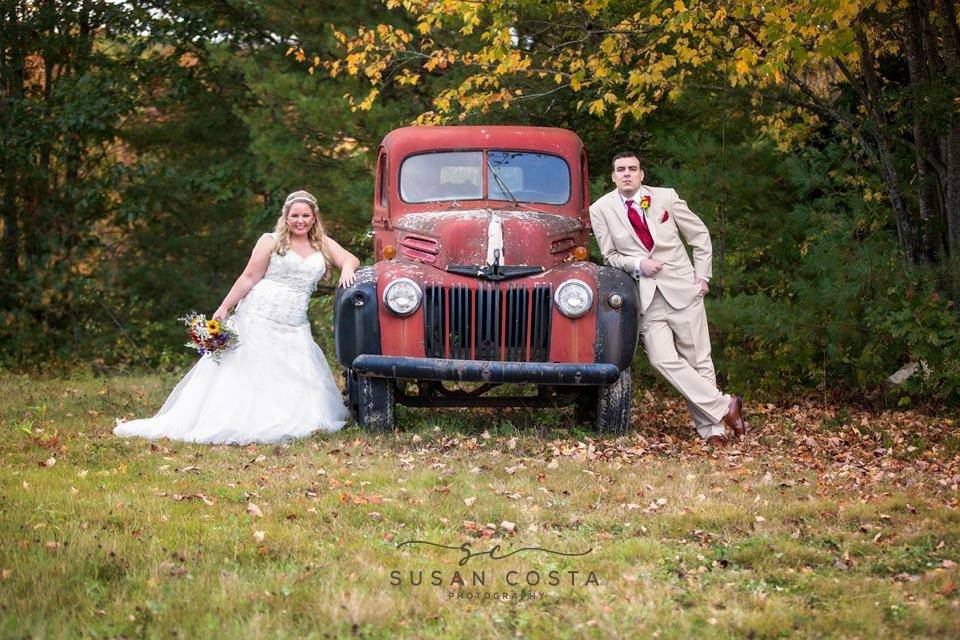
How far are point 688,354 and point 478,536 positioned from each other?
3214mm

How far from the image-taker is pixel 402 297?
7523mm

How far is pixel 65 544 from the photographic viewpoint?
4820 mm

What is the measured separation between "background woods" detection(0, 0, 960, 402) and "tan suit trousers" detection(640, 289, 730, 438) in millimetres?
1875

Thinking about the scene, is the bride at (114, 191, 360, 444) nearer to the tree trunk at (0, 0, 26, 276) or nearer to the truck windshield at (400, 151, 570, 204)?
the truck windshield at (400, 151, 570, 204)

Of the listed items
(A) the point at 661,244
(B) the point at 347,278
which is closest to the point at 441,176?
(B) the point at 347,278

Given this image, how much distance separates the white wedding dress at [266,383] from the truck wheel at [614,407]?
5.83 ft

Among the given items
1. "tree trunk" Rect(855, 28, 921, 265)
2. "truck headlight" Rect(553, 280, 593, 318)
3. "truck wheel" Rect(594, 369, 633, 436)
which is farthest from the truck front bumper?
"tree trunk" Rect(855, 28, 921, 265)

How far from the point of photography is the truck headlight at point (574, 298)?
7.53 meters

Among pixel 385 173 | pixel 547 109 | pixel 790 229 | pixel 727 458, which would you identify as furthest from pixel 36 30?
pixel 727 458

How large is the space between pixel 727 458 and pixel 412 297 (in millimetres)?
2185

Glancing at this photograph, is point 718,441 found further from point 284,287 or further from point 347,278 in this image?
point 284,287

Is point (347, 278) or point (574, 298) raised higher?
point (347, 278)

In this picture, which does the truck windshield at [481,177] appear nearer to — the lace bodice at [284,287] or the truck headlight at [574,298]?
the lace bodice at [284,287]

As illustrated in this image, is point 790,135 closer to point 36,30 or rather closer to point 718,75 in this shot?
point 718,75
